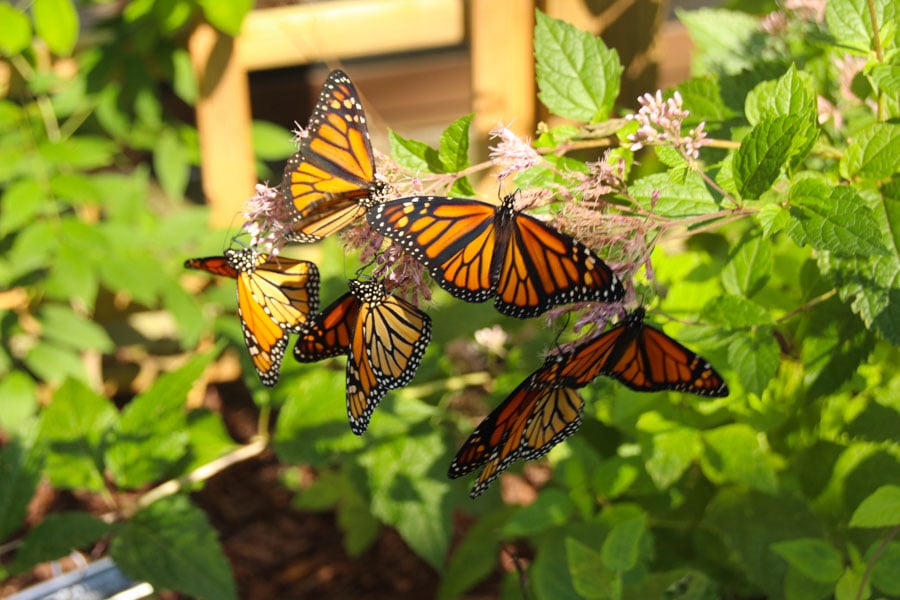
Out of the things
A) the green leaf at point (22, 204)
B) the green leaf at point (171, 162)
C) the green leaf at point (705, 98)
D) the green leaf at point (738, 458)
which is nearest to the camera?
the green leaf at point (705, 98)

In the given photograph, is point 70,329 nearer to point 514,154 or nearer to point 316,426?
point 316,426

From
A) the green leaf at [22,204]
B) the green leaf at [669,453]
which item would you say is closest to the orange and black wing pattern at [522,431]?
the green leaf at [669,453]

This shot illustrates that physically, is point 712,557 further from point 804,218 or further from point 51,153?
point 51,153

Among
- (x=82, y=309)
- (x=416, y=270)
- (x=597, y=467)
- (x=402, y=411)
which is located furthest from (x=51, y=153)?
(x=416, y=270)

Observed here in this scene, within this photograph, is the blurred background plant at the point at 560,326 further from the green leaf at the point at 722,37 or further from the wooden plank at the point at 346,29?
the wooden plank at the point at 346,29

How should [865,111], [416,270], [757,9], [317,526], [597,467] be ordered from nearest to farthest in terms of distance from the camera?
[416,270] < [865,111] < [597,467] < [757,9] < [317,526]

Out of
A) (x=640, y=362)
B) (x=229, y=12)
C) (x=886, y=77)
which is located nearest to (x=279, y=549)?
(x=229, y=12)

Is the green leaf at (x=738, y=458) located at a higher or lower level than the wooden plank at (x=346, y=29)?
lower

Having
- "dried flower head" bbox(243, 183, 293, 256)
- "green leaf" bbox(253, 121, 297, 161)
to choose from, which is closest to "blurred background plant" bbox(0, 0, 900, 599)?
"dried flower head" bbox(243, 183, 293, 256)
